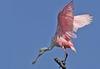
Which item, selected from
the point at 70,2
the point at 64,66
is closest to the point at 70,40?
the point at 70,2

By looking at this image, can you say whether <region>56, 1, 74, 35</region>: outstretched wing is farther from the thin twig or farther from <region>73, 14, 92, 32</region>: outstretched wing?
the thin twig

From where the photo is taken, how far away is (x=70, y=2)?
1287cm

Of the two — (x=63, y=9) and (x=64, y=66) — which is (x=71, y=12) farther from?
(x=64, y=66)

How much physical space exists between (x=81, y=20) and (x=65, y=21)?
4.20 feet

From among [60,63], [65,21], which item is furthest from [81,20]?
[60,63]

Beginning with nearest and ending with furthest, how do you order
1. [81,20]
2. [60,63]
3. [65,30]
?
[60,63] → [65,30] → [81,20]

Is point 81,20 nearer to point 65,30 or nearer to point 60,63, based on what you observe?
point 65,30

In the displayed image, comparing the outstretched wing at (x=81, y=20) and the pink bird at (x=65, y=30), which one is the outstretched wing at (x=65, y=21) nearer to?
the pink bird at (x=65, y=30)

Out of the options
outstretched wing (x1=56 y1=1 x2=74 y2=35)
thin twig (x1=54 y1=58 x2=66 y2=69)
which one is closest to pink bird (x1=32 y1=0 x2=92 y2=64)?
outstretched wing (x1=56 y1=1 x2=74 y2=35)

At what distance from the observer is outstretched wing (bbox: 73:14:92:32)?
14540 mm

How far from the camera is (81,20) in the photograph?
1498 cm

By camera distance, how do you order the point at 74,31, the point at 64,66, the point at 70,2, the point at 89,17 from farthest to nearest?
1. the point at 89,17
2. the point at 74,31
3. the point at 70,2
4. the point at 64,66

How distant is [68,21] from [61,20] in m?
0.37

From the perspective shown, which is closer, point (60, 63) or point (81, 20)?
point (60, 63)
